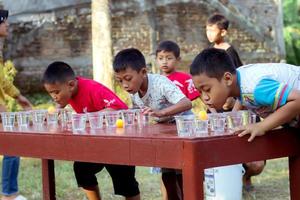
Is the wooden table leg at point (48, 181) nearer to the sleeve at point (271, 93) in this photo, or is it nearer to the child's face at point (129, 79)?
the child's face at point (129, 79)

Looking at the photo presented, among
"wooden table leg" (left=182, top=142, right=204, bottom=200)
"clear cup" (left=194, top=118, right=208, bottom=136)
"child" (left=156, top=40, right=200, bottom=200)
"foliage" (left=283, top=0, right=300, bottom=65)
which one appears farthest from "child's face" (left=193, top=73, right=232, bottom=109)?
"foliage" (left=283, top=0, right=300, bottom=65)

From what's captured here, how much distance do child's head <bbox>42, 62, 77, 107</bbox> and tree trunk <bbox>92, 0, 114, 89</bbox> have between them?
582cm

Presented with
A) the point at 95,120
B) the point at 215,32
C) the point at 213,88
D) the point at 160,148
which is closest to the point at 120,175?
the point at 95,120

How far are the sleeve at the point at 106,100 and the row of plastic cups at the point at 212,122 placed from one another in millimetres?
1031

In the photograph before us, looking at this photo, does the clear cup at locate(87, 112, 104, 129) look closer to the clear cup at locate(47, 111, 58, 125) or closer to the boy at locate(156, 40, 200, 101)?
the clear cup at locate(47, 111, 58, 125)

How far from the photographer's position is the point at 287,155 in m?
3.26

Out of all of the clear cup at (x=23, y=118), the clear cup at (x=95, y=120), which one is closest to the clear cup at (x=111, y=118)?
the clear cup at (x=95, y=120)

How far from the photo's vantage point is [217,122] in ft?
10.2

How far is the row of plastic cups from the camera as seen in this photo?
299 centimetres

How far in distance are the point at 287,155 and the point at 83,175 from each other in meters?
1.66

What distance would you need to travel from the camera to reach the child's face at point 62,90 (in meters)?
4.08

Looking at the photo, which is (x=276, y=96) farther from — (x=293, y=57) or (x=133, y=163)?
(x=293, y=57)

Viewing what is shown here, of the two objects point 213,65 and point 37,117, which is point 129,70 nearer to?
point 37,117

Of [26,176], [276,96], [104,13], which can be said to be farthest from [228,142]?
[104,13]
